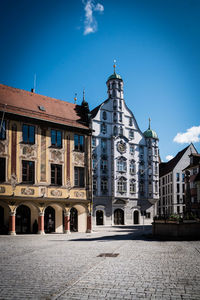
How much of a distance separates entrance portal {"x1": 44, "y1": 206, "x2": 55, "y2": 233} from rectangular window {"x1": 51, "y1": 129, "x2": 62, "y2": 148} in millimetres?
6260

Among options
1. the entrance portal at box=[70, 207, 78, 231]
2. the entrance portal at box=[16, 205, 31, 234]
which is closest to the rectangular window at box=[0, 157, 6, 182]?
the entrance portal at box=[16, 205, 31, 234]

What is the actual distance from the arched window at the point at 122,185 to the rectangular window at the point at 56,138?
23.2 meters

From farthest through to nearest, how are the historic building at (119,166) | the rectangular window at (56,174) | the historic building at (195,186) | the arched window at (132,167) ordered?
the arched window at (132,167), the historic building at (119,166), the historic building at (195,186), the rectangular window at (56,174)

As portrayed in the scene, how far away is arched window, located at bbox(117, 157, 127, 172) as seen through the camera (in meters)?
52.8

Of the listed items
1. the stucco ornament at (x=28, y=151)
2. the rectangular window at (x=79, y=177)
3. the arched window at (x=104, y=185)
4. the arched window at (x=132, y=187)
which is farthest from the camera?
the arched window at (x=132, y=187)

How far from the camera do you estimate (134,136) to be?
55594 mm

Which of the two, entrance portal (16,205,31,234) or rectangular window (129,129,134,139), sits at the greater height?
rectangular window (129,129,134,139)

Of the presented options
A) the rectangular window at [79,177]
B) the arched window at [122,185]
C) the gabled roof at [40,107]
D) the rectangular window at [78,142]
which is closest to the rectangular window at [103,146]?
the arched window at [122,185]

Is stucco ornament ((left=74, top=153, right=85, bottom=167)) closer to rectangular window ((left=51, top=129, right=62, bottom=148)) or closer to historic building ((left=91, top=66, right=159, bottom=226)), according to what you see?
rectangular window ((left=51, top=129, right=62, bottom=148))

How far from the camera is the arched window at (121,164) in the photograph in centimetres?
5284

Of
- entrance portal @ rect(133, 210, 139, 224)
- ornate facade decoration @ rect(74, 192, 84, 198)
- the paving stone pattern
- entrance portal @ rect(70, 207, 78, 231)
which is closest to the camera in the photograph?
the paving stone pattern

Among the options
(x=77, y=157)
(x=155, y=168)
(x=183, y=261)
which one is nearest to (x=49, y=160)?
(x=77, y=157)

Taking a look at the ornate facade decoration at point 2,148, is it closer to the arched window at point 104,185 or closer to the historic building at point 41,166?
the historic building at point 41,166

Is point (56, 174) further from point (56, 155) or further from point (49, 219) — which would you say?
point (49, 219)
